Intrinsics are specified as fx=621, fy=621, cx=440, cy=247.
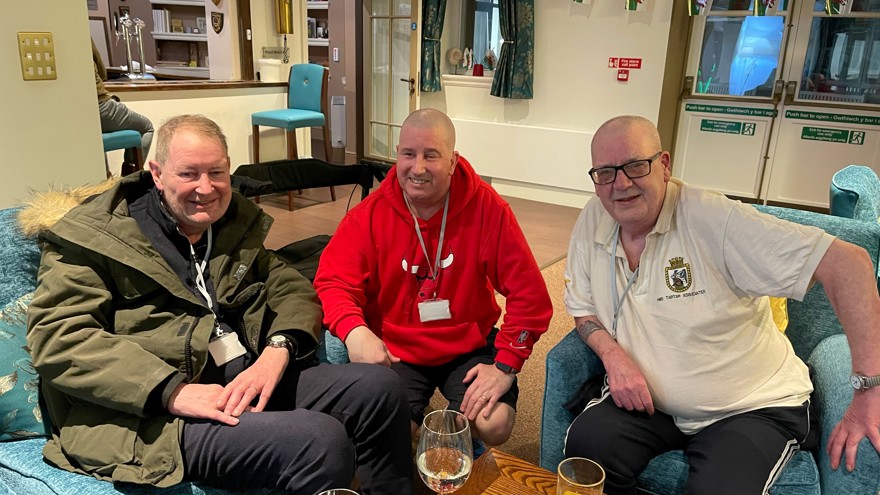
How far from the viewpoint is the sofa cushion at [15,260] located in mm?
1462

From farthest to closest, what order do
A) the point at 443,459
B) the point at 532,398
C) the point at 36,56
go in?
1. the point at 532,398
2. the point at 36,56
3. the point at 443,459

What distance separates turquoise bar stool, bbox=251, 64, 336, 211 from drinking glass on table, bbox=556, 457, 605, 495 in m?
4.42

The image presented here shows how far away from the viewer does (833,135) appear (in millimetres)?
5219

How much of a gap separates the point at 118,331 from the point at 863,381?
5.44 ft

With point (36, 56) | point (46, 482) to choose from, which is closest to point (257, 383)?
point (46, 482)

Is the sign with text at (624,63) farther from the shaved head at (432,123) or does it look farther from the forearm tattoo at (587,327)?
the forearm tattoo at (587,327)

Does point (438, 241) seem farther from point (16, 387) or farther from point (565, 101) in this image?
point (565, 101)

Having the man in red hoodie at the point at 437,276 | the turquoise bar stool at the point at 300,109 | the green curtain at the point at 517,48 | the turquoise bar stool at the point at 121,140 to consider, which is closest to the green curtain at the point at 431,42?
the green curtain at the point at 517,48

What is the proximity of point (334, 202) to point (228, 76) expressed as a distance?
1.84 m

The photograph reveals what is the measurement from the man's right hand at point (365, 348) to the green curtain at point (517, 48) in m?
4.50

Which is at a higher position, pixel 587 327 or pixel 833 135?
pixel 833 135

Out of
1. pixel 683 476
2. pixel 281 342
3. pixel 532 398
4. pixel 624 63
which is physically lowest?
pixel 532 398

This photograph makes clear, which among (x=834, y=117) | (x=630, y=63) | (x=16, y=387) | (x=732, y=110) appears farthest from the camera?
(x=732, y=110)

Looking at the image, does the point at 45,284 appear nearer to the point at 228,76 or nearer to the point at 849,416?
the point at 849,416
